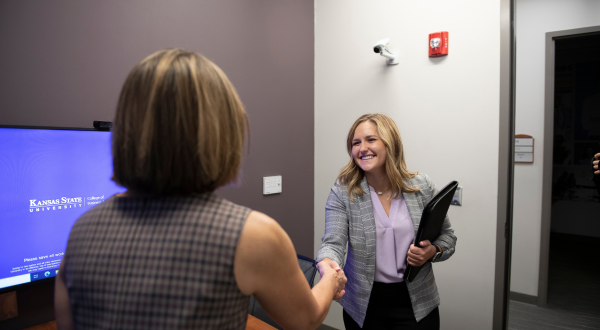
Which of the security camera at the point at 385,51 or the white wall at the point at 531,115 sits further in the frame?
the white wall at the point at 531,115

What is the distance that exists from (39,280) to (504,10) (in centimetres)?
272

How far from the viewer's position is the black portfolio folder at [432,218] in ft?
4.40

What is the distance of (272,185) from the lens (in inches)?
99.9

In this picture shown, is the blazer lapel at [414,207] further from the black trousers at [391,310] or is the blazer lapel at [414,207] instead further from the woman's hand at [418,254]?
the black trousers at [391,310]

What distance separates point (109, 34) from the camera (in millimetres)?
1675

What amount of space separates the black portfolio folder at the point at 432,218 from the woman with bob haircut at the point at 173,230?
82cm

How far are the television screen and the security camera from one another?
1.72 meters

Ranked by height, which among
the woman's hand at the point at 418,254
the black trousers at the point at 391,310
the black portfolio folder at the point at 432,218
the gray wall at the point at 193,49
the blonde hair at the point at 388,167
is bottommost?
the black trousers at the point at 391,310

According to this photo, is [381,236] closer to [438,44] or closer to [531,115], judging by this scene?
[438,44]

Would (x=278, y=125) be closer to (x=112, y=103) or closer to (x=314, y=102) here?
(x=314, y=102)

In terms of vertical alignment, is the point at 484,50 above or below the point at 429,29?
below

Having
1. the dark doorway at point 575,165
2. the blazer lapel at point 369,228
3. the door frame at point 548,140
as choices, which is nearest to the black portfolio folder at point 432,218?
the blazer lapel at point 369,228

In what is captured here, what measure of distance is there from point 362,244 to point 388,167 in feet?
1.28

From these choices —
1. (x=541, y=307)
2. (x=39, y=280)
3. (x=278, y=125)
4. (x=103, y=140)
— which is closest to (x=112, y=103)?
(x=103, y=140)
